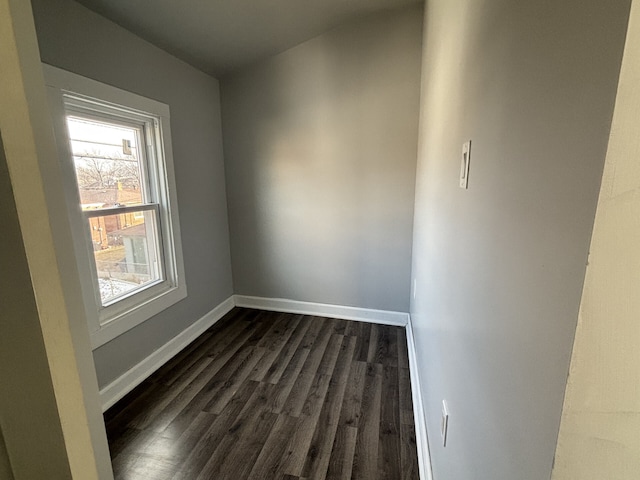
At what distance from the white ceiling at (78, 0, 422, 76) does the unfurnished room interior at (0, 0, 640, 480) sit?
0.02m

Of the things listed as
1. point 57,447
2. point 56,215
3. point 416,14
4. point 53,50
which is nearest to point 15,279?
point 57,447

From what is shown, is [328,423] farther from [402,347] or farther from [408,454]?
[402,347]

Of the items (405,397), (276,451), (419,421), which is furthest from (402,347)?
(276,451)

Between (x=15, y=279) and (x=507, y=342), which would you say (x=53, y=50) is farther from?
(x=507, y=342)

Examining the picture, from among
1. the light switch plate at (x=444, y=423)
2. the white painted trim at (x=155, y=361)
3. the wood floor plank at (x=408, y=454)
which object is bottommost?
the wood floor plank at (x=408, y=454)

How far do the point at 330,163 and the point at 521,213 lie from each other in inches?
94.7

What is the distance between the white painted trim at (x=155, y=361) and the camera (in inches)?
77.9

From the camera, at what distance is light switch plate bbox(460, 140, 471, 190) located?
899mm

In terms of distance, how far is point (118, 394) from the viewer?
2.02 metres

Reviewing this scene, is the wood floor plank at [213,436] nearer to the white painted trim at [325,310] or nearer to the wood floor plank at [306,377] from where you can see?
the wood floor plank at [306,377]

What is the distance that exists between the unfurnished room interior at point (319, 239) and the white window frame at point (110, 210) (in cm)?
2

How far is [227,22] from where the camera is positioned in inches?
84.4

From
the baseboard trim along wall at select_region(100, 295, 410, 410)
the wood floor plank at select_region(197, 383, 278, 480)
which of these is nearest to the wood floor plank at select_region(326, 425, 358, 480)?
the wood floor plank at select_region(197, 383, 278, 480)

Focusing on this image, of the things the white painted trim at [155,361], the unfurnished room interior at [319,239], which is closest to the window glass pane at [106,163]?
the unfurnished room interior at [319,239]
